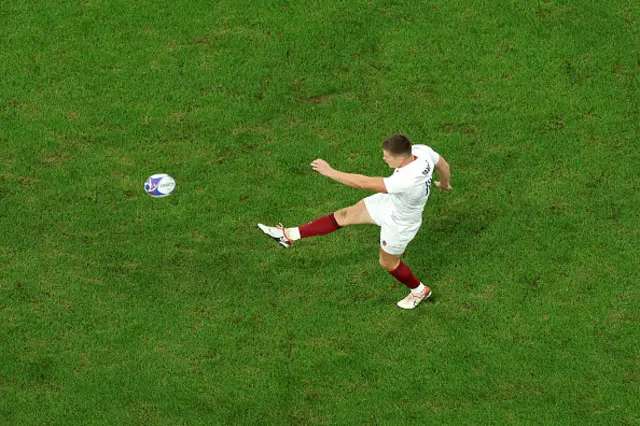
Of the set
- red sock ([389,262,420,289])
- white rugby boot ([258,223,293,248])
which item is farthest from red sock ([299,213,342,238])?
red sock ([389,262,420,289])

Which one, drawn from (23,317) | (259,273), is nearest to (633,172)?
(259,273)

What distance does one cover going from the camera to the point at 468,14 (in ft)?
53.3

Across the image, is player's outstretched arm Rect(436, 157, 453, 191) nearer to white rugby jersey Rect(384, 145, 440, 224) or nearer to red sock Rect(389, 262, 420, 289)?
white rugby jersey Rect(384, 145, 440, 224)

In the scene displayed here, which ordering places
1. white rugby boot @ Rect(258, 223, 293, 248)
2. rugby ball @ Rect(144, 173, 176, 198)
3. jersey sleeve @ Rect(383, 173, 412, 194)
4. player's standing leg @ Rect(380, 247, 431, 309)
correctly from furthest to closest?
rugby ball @ Rect(144, 173, 176, 198) → white rugby boot @ Rect(258, 223, 293, 248) → player's standing leg @ Rect(380, 247, 431, 309) → jersey sleeve @ Rect(383, 173, 412, 194)

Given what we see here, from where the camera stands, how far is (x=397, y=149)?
37.0ft

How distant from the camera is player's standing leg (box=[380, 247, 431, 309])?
12258 millimetres

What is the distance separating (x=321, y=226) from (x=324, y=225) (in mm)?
42

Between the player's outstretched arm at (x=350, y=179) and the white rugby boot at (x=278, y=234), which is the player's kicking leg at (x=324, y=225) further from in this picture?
the player's outstretched arm at (x=350, y=179)

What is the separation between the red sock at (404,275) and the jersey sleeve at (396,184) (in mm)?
1293

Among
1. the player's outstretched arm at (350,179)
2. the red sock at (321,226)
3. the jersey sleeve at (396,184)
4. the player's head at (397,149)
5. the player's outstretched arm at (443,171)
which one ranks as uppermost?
the player's head at (397,149)

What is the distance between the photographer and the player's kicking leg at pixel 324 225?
12547 millimetres

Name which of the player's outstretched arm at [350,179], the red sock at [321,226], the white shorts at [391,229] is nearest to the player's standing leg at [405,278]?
the white shorts at [391,229]

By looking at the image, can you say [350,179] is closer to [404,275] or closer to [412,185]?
[412,185]

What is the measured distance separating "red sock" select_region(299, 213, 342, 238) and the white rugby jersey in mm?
1016
